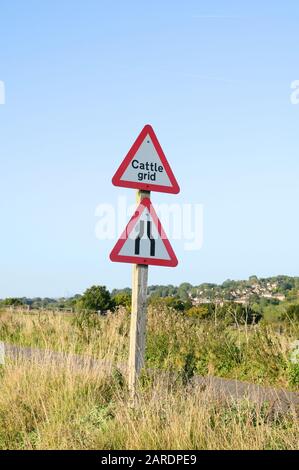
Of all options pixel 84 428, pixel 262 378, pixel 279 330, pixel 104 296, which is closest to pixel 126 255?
pixel 84 428

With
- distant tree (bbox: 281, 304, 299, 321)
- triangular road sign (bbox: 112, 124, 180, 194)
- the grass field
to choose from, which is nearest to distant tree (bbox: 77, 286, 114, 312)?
distant tree (bbox: 281, 304, 299, 321)

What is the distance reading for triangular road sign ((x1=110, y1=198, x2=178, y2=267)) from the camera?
8078 mm

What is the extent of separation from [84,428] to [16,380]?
2275 mm

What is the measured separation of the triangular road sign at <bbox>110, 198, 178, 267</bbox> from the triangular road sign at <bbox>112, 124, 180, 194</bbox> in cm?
24

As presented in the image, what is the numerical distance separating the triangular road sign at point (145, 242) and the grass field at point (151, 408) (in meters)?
1.40

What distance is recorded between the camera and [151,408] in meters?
6.82

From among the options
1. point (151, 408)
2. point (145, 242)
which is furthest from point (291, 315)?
point (151, 408)

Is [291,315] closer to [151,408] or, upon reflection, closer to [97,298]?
[151,408]

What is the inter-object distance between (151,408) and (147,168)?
9.51 ft

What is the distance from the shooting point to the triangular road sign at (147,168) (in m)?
8.22

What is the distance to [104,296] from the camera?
5400 centimetres

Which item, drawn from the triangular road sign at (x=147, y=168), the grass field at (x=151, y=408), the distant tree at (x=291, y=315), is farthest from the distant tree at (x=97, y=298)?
the triangular road sign at (x=147, y=168)

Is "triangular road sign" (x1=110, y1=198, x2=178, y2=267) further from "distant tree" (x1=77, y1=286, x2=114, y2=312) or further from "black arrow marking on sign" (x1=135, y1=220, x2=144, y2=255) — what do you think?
"distant tree" (x1=77, y1=286, x2=114, y2=312)
